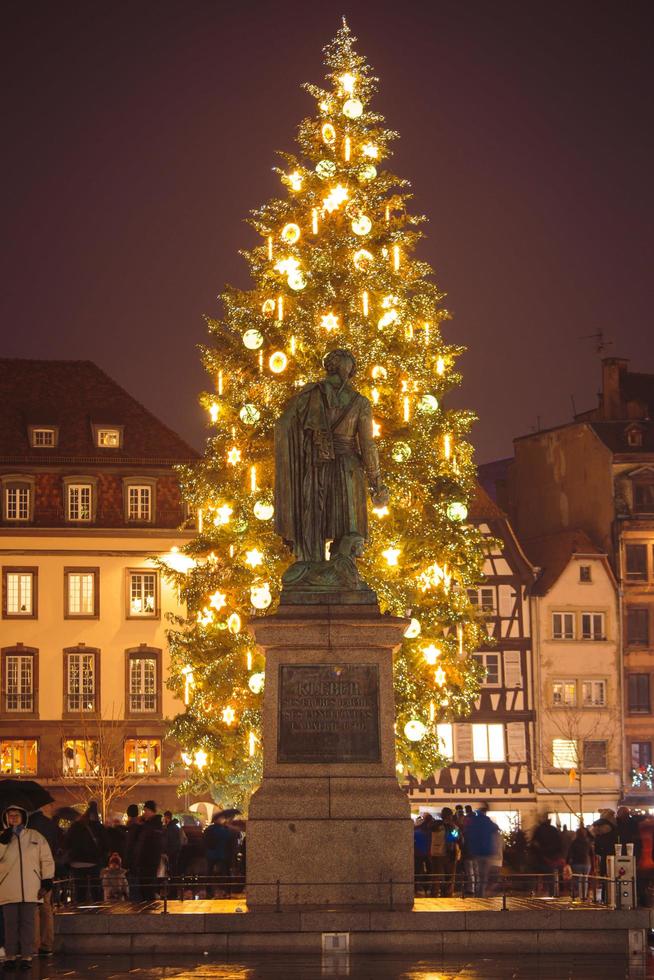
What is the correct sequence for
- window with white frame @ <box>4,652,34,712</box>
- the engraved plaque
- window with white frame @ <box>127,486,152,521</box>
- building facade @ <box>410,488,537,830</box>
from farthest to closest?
building facade @ <box>410,488,537,830</box> → window with white frame @ <box>127,486,152,521</box> → window with white frame @ <box>4,652,34,712</box> → the engraved plaque

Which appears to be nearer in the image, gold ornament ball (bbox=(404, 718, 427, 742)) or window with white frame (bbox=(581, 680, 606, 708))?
gold ornament ball (bbox=(404, 718, 427, 742))

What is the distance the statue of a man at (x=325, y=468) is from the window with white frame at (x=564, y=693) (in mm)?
53544

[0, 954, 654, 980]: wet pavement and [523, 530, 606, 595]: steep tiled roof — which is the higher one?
Result: [523, 530, 606, 595]: steep tiled roof

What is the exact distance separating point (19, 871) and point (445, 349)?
19989mm

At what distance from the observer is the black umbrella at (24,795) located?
1722cm

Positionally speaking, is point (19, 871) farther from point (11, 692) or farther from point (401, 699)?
point (11, 692)

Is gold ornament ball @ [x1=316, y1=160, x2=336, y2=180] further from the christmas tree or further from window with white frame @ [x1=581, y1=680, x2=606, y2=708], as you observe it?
window with white frame @ [x1=581, y1=680, x2=606, y2=708]

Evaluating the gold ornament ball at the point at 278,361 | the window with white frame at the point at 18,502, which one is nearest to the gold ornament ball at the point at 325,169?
the gold ornament ball at the point at 278,361

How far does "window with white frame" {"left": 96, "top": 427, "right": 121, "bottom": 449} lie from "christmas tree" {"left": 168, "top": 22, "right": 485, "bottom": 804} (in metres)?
32.2

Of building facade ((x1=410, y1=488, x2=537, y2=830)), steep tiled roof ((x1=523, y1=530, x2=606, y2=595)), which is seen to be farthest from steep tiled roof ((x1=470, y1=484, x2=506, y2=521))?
steep tiled roof ((x1=523, y1=530, x2=606, y2=595))

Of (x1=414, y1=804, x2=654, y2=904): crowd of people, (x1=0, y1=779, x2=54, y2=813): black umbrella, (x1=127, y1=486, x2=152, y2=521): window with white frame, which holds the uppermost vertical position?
(x1=127, y1=486, x2=152, y2=521): window with white frame

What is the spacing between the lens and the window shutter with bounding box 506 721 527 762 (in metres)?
71.9

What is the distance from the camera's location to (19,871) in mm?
15391

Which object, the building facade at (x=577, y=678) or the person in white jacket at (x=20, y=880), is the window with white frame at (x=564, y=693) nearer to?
the building facade at (x=577, y=678)
